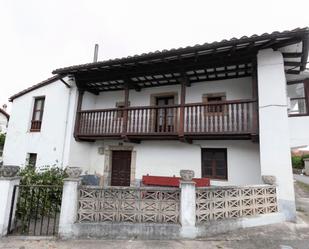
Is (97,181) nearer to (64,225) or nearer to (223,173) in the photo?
(64,225)

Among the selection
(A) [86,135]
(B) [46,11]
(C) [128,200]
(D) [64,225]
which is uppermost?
(B) [46,11]

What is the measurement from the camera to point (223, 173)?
7.49 m

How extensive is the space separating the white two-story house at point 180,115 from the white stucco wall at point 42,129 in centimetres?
5

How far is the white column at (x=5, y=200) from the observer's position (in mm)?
4151

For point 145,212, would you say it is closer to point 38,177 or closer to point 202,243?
point 202,243

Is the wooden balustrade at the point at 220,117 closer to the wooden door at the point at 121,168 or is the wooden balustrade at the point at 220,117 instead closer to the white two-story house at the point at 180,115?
the white two-story house at the point at 180,115

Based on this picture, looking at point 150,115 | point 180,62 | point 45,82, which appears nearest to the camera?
point 180,62

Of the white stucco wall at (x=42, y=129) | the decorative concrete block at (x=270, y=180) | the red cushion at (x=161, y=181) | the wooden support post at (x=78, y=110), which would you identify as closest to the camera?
the decorative concrete block at (x=270, y=180)

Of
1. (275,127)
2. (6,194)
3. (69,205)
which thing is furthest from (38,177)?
(275,127)

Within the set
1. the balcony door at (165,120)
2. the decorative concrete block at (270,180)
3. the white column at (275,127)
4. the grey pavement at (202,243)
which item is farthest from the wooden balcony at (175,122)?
the grey pavement at (202,243)

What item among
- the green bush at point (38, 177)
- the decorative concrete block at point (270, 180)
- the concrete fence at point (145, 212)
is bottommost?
the concrete fence at point (145, 212)

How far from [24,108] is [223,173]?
1059 centimetres

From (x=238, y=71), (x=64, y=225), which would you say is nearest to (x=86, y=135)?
(x=64, y=225)

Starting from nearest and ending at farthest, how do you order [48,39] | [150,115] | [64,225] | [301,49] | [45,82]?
[64,225] → [301,49] → [150,115] → [45,82] → [48,39]
